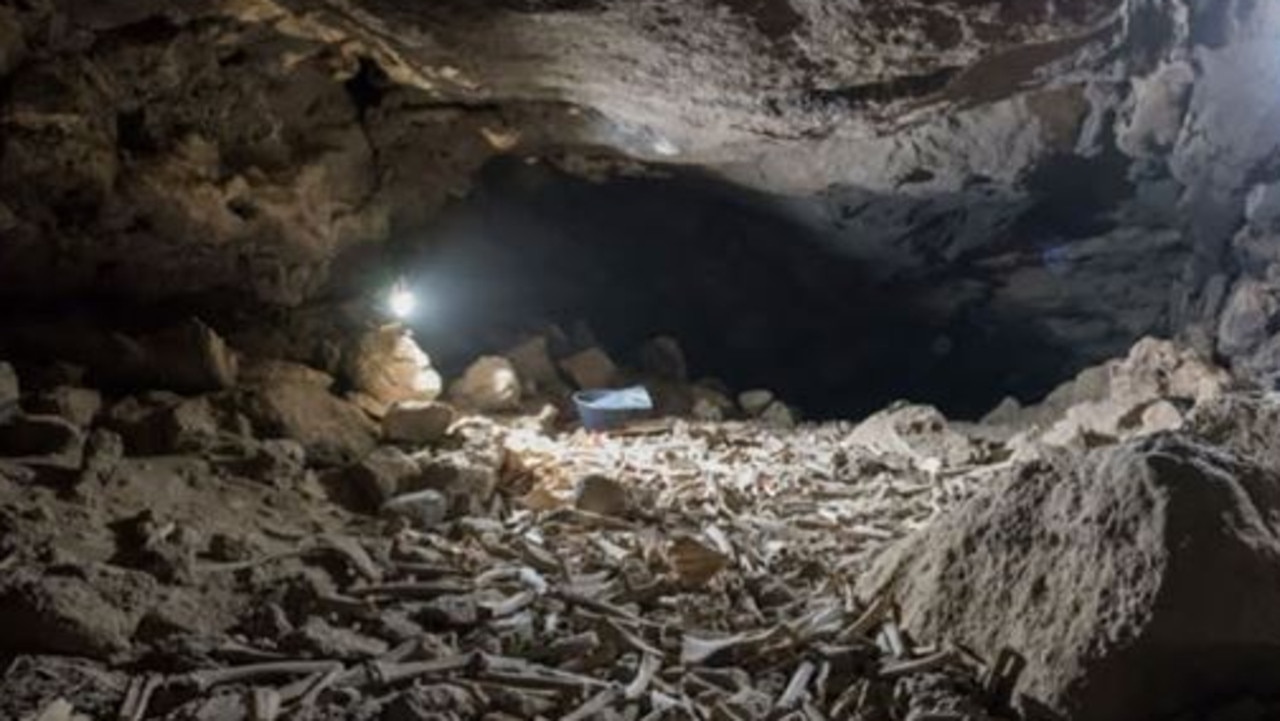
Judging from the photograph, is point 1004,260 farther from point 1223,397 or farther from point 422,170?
point 422,170

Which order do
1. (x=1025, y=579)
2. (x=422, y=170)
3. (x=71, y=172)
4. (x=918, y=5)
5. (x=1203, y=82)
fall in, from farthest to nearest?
1. (x=1203, y=82)
2. (x=422, y=170)
3. (x=71, y=172)
4. (x=918, y=5)
5. (x=1025, y=579)

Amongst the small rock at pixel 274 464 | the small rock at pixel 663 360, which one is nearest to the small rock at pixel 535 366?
the small rock at pixel 663 360

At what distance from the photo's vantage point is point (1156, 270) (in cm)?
1131

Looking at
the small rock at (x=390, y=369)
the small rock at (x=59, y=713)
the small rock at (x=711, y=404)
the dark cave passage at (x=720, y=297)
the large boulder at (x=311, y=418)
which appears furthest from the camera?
the dark cave passage at (x=720, y=297)

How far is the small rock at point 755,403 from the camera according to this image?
10.1 m

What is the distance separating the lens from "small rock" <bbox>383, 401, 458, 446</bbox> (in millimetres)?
6590

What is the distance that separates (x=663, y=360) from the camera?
36.2 feet

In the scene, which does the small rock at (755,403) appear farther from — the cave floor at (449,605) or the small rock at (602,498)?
the small rock at (602,498)

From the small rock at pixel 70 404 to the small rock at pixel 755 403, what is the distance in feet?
20.8

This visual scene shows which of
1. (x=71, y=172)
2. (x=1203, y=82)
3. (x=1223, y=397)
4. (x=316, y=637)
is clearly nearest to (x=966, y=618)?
(x=316, y=637)

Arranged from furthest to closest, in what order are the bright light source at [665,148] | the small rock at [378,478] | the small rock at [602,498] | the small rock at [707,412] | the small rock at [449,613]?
the small rock at [707,412], the bright light source at [665,148], the small rock at [602,498], the small rock at [378,478], the small rock at [449,613]

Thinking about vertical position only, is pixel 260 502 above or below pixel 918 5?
below

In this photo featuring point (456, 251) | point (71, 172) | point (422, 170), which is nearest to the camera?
point (71, 172)

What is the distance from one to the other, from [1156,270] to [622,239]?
A: 6.45 metres
